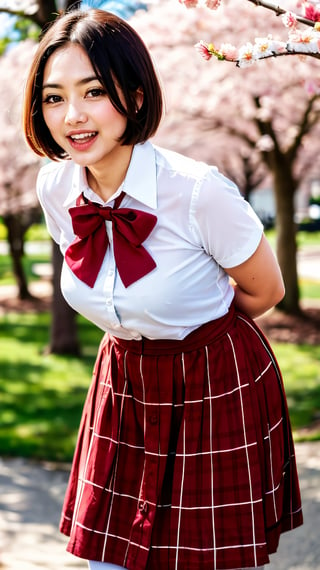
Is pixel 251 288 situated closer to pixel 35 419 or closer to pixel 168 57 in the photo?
pixel 35 419

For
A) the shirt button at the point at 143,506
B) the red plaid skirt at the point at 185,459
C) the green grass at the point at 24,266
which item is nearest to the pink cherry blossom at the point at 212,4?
the red plaid skirt at the point at 185,459

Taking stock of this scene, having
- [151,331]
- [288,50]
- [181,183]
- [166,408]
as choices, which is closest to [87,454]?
[166,408]

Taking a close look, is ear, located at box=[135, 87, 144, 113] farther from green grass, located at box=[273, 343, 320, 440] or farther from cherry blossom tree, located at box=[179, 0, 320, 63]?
green grass, located at box=[273, 343, 320, 440]

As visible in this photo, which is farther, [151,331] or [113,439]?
[113,439]

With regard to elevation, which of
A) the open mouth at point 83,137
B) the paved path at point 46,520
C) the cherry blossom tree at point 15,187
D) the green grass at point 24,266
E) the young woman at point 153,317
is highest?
the open mouth at point 83,137

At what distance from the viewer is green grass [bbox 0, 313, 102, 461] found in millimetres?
5883

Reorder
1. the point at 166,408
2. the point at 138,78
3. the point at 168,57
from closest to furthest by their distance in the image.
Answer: the point at 138,78 < the point at 166,408 < the point at 168,57

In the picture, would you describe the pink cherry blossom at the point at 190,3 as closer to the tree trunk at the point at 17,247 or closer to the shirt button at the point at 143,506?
the shirt button at the point at 143,506

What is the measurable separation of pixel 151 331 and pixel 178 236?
0.24m

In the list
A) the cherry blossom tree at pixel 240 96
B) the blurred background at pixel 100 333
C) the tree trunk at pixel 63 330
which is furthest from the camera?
the tree trunk at pixel 63 330

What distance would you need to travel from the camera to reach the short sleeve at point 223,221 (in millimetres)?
1927

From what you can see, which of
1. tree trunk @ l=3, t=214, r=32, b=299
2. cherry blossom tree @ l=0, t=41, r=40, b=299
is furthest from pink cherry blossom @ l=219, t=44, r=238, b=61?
tree trunk @ l=3, t=214, r=32, b=299

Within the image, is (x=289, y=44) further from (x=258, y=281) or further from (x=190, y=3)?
(x=258, y=281)

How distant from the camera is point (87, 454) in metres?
2.26
